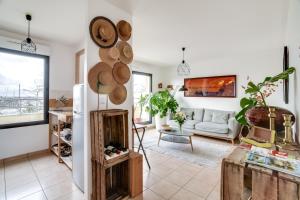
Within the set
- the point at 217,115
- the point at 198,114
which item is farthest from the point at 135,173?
the point at 198,114

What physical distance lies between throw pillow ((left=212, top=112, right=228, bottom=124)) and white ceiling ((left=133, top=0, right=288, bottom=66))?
1887mm

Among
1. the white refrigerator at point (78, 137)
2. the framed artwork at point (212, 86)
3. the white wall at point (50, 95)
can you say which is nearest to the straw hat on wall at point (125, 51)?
the white refrigerator at point (78, 137)

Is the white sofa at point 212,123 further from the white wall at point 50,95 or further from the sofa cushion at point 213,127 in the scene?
the white wall at point 50,95

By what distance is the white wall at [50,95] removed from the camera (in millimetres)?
2857

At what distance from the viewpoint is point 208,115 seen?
4918 mm

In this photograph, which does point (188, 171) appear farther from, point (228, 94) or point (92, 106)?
point (228, 94)

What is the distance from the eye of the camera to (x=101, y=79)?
1.86 meters

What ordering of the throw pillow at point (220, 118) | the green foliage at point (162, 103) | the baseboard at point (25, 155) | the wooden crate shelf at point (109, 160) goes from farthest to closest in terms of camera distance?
the green foliage at point (162, 103) → the throw pillow at point (220, 118) → the baseboard at point (25, 155) → the wooden crate shelf at point (109, 160)

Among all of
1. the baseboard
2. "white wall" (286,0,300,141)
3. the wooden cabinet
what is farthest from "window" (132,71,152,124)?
the wooden cabinet

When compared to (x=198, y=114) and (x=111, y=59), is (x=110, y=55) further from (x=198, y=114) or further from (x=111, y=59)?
(x=198, y=114)

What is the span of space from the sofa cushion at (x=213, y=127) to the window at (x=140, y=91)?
1944mm

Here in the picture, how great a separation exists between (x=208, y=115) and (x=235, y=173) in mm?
4190

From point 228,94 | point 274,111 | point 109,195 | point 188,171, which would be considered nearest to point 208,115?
point 228,94

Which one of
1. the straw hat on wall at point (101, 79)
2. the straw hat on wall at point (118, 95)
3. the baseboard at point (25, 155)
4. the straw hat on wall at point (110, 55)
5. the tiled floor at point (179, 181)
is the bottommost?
the tiled floor at point (179, 181)
